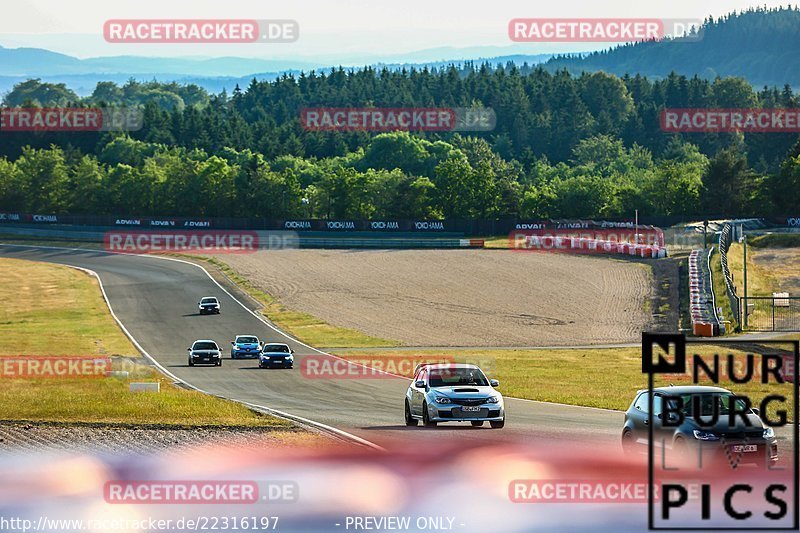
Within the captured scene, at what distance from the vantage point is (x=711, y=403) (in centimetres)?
2192

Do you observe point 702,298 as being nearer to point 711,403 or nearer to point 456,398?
point 456,398

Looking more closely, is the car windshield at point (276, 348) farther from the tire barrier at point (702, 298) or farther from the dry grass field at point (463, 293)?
the tire barrier at point (702, 298)

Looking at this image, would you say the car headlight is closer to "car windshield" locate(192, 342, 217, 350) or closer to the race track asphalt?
the race track asphalt

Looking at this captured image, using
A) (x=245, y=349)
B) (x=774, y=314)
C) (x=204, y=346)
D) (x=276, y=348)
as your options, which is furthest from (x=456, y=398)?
(x=774, y=314)

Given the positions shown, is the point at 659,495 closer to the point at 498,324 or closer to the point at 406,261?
the point at 498,324

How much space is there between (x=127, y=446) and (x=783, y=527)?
1533cm

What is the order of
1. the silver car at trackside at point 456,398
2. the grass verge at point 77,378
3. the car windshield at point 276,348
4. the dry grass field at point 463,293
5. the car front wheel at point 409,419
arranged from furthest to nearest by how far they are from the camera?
the dry grass field at point 463,293
the car windshield at point 276,348
the grass verge at point 77,378
the car front wheel at point 409,419
the silver car at trackside at point 456,398

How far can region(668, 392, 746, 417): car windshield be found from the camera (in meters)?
21.6

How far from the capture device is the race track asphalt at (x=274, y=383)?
2788 centimetres

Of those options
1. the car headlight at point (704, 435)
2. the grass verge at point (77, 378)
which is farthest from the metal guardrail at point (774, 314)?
the car headlight at point (704, 435)

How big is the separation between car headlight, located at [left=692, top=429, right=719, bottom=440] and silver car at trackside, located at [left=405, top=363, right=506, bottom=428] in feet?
23.5

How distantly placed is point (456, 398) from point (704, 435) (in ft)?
27.2

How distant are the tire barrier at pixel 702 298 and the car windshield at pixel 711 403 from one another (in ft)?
128

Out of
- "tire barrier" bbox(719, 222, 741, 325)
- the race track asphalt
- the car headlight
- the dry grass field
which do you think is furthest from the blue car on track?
the car headlight
